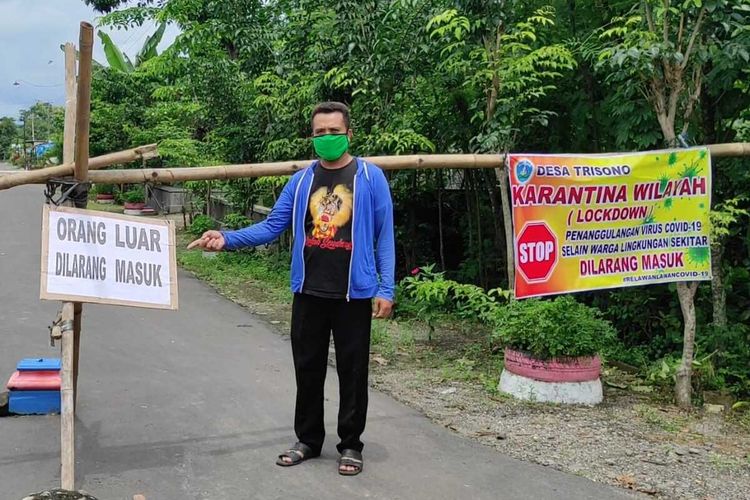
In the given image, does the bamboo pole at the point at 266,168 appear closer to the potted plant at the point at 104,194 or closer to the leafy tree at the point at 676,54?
the leafy tree at the point at 676,54

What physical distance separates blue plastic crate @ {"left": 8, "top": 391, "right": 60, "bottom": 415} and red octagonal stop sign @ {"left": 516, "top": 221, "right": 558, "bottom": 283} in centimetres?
336

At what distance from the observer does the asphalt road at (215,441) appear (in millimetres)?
3645

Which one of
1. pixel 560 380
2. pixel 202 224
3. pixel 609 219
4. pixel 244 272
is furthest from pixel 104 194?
pixel 609 219

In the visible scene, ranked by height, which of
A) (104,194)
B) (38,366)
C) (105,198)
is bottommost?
(38,366)

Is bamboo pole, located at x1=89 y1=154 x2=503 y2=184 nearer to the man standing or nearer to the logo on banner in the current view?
the logo on banner

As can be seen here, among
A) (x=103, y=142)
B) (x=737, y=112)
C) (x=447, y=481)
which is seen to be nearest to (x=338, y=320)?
(x=447, y=481)

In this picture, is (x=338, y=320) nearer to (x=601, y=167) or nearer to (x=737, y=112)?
(x=601, y=167)

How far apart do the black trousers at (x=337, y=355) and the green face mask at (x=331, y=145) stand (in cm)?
81

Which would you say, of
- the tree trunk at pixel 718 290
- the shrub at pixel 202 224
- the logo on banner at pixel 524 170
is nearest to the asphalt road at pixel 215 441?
the logo on banner at pixel 524 170

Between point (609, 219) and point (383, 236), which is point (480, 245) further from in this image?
point (383, 236)

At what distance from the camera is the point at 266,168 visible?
13.8 ft

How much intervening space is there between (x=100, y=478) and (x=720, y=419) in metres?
4.17

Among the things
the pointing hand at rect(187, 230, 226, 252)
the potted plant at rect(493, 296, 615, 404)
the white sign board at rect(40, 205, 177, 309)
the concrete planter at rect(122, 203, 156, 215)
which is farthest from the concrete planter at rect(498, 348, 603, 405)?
the concrete planter at rect(122, 203, 156, 215)

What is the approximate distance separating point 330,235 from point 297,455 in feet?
4.27
